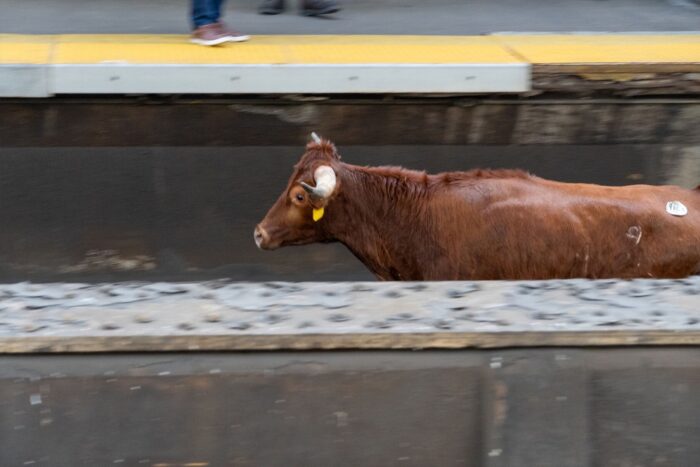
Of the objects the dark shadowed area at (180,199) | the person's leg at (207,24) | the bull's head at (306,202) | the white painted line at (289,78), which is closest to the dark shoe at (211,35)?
the person's leg at (207,24)

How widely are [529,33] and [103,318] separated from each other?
22.7ft

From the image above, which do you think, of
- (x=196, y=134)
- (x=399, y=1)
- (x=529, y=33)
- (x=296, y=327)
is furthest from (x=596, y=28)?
(x=296, y=327)

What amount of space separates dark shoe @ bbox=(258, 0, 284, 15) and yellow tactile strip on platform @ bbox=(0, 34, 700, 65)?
1.41 meters

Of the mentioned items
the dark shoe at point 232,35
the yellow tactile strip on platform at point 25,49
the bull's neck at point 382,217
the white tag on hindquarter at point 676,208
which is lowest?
the bull's neck at point 382,217

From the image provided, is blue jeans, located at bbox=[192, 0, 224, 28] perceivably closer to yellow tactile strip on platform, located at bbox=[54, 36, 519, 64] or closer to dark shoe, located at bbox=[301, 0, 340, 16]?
yellow tactile strip on platform, located at bbox=[54, 36, 519, 64]

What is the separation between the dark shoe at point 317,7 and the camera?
9.86m

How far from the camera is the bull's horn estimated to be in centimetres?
625

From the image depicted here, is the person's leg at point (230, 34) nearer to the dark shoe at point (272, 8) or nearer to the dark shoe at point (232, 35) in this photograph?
the dark shoe at point (232, 35)

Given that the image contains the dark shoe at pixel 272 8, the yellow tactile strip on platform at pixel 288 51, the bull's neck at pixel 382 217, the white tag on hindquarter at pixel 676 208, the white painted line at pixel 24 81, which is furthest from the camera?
the dark shoe at pixel 272 8

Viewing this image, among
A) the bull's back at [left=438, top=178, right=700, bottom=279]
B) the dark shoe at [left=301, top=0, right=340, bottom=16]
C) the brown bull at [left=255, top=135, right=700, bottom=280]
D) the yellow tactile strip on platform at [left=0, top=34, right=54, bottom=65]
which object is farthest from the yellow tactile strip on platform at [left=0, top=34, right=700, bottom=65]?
the bull's back at [left=438, top=178, right=700, bottom=279]

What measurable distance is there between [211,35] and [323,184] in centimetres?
219

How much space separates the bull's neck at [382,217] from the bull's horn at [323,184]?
0.10m

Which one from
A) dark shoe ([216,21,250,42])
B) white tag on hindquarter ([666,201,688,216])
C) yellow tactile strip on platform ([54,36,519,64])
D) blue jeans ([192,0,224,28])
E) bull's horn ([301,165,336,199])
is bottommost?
white tag on hindquarter ([666,201,688,216])

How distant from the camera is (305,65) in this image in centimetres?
752
